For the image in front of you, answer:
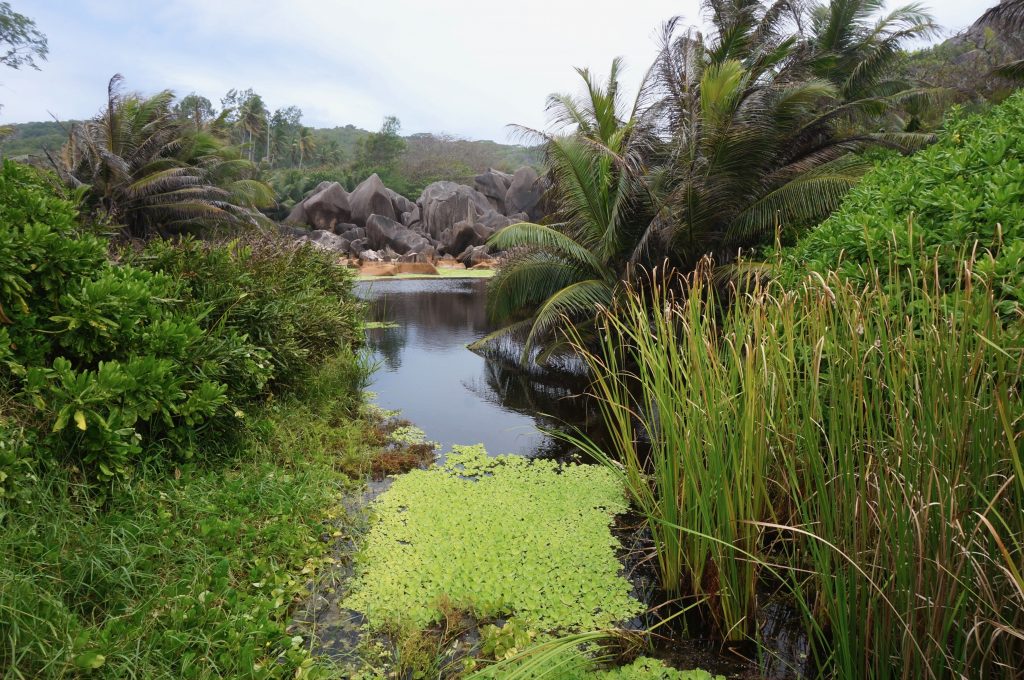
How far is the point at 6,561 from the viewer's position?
1.86 meters

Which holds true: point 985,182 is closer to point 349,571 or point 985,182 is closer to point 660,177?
point 349,571

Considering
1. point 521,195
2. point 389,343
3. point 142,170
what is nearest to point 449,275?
point 142,170

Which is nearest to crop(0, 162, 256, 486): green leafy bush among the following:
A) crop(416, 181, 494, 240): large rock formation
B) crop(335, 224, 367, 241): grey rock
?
crop(335, 224, 367, 241): grey rock

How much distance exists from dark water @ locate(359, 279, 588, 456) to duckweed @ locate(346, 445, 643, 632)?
0.70 meters

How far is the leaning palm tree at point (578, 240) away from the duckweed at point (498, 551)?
97.1 inches

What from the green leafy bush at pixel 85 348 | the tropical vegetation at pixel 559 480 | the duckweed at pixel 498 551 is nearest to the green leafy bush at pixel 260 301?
the tropical vegetation at pixel 559 480

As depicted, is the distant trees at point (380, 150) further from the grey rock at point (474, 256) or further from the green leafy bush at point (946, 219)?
the green leafy bush at point (946, 219)

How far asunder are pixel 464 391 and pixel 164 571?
4238 mm

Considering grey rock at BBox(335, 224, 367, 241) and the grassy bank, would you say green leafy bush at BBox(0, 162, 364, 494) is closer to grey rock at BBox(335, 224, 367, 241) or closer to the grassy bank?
the grassy bank

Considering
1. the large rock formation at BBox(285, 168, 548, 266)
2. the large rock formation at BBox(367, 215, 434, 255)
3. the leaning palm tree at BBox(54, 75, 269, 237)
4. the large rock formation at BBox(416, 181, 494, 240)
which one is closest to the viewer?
the leaning palm tree at BBox(54, 75, 269, 237)

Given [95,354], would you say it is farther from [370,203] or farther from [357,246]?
[370,203]

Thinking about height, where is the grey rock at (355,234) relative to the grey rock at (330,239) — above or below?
above

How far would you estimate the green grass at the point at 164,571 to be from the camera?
5.75ft

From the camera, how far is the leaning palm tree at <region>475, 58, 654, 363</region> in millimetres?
6246
